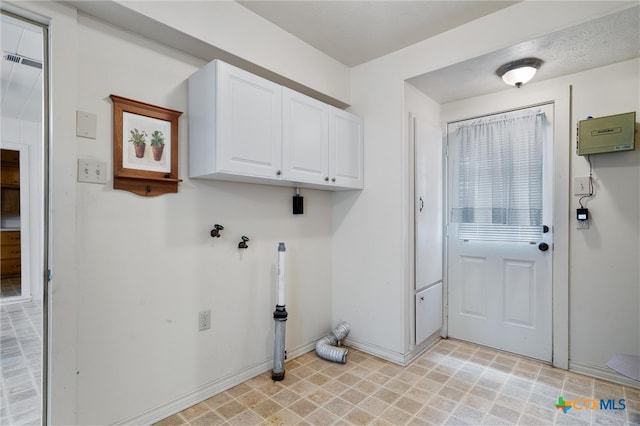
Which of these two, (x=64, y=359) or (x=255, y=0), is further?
(x=255, y=0)

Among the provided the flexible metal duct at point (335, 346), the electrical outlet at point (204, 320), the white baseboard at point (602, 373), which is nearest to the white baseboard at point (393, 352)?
the flexible metal duct at point (335, 346)

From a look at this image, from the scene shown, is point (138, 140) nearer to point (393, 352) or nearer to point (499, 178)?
point (393, 352)

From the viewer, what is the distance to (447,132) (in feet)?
10.1

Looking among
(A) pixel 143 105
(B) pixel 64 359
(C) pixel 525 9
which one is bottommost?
(B) pixel 64 359

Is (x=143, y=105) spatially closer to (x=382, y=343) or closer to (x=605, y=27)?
(x=382, y=343)

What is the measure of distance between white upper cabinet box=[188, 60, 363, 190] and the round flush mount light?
49.6 inches

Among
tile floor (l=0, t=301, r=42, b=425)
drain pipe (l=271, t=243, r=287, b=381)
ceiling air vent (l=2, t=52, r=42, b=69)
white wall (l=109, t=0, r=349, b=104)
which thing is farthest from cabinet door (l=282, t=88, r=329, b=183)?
ceiling air vent (l=2, t=52, r=42, b=69)

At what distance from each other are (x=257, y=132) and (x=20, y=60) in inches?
89.1

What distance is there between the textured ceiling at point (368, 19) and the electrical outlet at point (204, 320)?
199 cm

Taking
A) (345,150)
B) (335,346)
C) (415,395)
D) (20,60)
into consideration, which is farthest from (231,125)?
(20,60)

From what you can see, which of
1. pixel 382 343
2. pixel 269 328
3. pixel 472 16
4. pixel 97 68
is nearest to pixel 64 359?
pixel 269 328

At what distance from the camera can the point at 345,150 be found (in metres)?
2.66

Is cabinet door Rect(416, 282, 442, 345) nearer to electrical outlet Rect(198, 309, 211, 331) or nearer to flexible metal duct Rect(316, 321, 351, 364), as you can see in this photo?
flexible metal duct Rect(316, 321, 351, 364)

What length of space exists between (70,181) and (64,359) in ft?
2.78
